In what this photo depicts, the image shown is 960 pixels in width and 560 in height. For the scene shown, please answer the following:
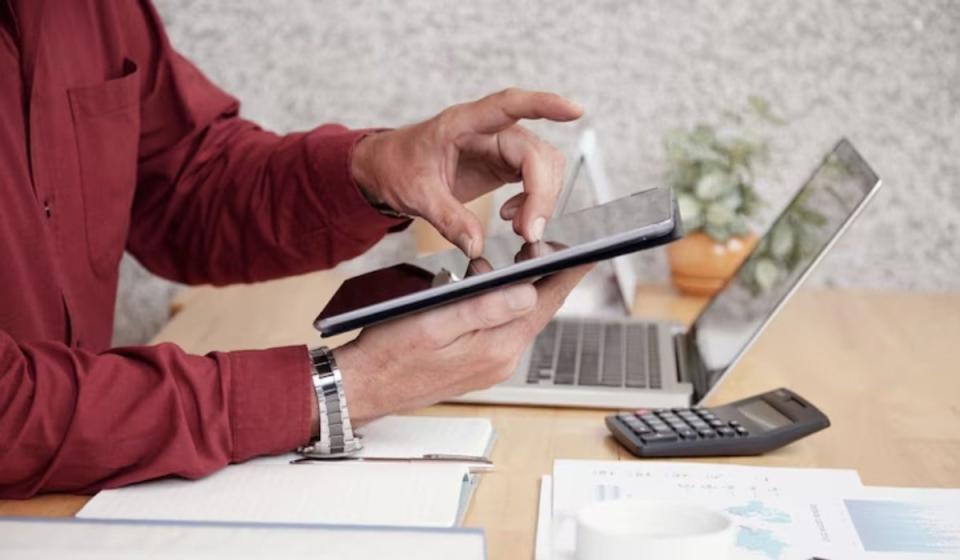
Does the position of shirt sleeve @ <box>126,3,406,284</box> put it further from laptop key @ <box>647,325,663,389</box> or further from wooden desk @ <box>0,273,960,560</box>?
laptop key @ <box>647,325,663,389</box>

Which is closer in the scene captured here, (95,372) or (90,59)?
(95,372)

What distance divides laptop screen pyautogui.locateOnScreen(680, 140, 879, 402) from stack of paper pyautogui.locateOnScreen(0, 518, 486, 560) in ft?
1.62

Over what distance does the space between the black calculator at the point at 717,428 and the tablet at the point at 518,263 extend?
0.18 metres

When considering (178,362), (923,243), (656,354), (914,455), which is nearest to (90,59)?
(178,362)

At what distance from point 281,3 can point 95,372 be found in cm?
95

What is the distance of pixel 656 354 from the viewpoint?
4.45 feet

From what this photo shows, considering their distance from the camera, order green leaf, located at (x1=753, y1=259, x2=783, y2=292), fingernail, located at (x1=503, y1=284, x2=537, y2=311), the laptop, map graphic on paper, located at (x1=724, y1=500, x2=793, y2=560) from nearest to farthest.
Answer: map graphic on paper, located at (x1=724, y1=500, x2=793, y2=560) → fingernail, located at (x1=503, y1=284, x2=537, y2=311) → the laptop → green leaf, located at (x1=753, y1=259, x2=783, y2=292)

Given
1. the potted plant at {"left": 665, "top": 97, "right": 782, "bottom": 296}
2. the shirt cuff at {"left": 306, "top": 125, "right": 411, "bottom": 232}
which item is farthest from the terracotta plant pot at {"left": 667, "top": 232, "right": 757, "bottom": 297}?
the shirt cuff at {"left": 306, "top": 125, "right": 411, "bottom": 232}

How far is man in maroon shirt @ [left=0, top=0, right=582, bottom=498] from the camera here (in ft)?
3.16

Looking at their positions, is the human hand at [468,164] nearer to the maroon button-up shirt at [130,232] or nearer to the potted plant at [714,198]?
the maroon button-up shirt at [130,232]

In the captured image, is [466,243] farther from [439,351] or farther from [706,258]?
[706,258]

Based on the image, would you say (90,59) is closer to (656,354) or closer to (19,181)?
(19,181)

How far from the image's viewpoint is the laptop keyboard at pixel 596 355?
1256mm

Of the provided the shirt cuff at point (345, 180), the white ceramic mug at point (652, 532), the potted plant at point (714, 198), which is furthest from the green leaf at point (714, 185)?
the white ceramic mug at point (652, 532)
